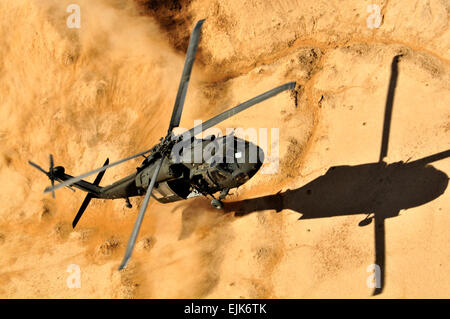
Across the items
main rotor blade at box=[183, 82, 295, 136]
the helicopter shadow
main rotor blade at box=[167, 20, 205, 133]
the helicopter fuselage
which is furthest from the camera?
the helicopter shadow

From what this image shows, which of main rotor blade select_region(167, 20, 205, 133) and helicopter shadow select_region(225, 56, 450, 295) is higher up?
main rotor blade select_region(167, 20, 205, 133)

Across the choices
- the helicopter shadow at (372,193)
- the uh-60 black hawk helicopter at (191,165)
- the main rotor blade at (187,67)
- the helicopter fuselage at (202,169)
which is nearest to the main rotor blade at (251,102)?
the main rotor blade at (187,67)

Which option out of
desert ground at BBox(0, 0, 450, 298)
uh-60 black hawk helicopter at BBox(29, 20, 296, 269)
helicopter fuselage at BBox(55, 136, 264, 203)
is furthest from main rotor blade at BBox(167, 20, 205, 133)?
desert ground at BBox(0, 0, 450, 298)

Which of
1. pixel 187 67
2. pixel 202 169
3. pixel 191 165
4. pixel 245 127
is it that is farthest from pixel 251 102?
pixel 245 127

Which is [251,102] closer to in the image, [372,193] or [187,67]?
[187,67]

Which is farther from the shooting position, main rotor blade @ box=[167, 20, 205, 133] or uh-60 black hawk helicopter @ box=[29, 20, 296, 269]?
uh-60 black hawk helicopter @ box=[29, 20, 296, 269]

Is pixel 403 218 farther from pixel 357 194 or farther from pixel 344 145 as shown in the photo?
pixel 344 145

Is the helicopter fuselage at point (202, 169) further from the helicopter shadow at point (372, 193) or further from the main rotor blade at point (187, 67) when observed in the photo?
the helicopter shadow at point (372, 193)

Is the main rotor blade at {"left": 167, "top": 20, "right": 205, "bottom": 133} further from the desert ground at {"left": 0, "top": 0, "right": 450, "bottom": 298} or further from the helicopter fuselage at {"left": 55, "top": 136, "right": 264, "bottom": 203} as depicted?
the desert ground at {"left": 0, "top": 0, "right": 450, "bottom": 298}
